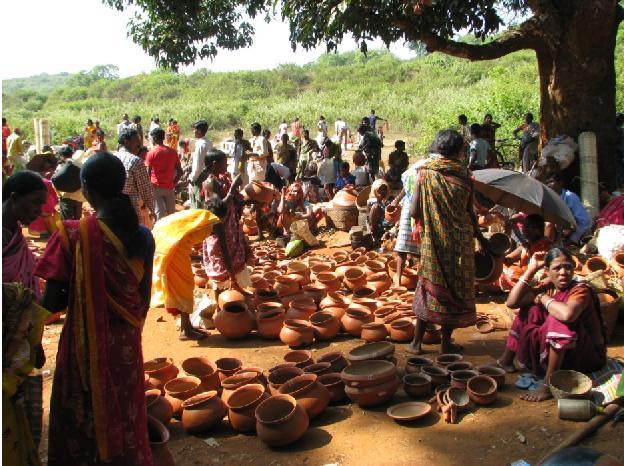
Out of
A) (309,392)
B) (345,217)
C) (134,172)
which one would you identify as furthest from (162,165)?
(309,392)

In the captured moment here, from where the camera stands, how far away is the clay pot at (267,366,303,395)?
152 inches

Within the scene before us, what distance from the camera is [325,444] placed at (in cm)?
342

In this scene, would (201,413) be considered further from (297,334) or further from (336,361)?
(297,334)

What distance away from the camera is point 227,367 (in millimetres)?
4176

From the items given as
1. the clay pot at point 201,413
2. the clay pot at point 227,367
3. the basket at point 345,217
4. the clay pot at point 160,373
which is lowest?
the clay pot at point 201,413

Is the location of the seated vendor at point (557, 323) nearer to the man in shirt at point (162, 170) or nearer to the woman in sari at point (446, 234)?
the woman in sari at point (446, 234)

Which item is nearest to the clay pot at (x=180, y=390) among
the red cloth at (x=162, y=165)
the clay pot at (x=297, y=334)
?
the clay pot at (x=297, y=334)

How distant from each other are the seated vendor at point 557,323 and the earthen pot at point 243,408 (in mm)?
1625

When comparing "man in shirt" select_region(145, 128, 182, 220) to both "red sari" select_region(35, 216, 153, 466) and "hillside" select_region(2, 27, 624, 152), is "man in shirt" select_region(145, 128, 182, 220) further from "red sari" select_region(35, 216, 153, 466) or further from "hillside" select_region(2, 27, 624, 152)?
"hillside" select_region(2, 27, 624, 152)

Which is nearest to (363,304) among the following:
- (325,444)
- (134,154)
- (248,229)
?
(325,444)

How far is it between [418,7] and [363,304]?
3.53 m

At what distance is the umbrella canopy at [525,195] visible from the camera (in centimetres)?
490

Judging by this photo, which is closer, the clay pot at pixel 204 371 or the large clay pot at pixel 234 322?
the clay pot at pixel 204 371

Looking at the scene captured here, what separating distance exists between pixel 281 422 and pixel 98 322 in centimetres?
144
